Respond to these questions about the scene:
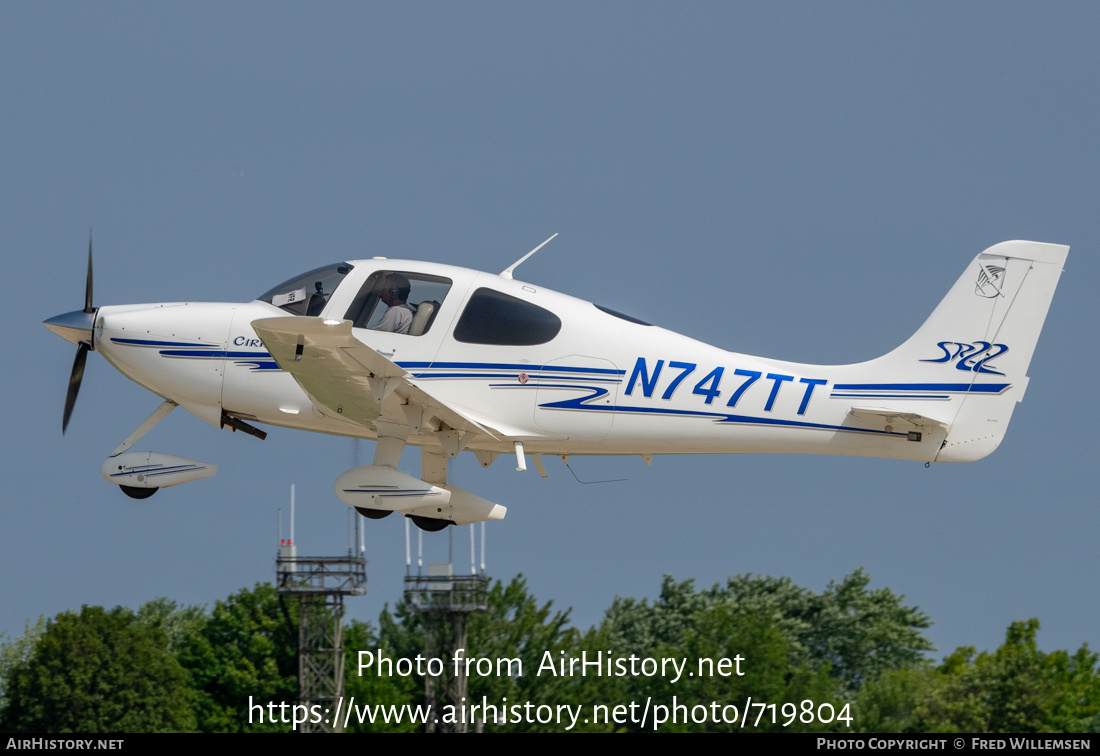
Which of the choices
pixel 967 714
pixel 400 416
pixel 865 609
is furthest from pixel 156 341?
pixel 865 609

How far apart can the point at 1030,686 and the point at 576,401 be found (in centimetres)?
3155

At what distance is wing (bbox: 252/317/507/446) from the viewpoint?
13.4 meters

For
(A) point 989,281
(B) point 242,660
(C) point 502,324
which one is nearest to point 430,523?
(C) point 502,324

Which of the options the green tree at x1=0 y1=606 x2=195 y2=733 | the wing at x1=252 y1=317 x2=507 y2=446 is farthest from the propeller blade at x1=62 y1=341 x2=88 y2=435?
the green tree at x1=0 y1=606 x2=195 y2=733

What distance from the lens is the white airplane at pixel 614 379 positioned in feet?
49.3

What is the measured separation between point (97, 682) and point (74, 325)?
3344 centimetres

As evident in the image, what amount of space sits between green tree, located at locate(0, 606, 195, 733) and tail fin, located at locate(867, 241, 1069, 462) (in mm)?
35563

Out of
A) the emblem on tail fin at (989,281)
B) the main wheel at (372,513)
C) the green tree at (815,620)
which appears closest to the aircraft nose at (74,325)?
the main wheel at (372,513)

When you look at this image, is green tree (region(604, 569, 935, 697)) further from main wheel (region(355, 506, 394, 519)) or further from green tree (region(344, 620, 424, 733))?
main wheel (region(355, 506, 394, 519))

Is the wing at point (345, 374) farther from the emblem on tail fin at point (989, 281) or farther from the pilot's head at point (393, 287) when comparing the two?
the emblem on tail fin at point (989, 281)

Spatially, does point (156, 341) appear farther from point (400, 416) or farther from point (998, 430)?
point (998, 430)

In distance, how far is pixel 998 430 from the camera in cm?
1500

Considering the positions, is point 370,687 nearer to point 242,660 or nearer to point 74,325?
point 242,660

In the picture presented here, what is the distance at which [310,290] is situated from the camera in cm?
1544
